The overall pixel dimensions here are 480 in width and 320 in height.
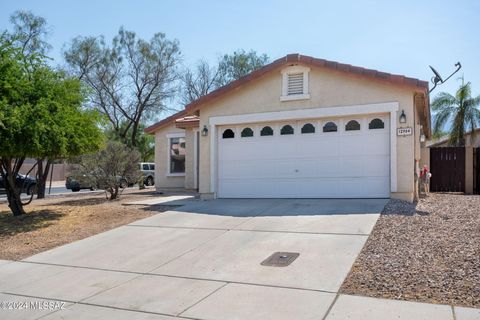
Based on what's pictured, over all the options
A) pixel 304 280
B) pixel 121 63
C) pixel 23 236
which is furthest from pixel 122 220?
pixel 121 63

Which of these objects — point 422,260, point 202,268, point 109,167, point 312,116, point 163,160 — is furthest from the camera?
point 163,160

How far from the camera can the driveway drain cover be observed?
7.04 meters

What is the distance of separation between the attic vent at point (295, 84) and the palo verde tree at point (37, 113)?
567cm

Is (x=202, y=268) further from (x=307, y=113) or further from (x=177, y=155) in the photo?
(x=177, y=155)

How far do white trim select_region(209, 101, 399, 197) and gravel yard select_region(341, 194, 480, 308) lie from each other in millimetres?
2392

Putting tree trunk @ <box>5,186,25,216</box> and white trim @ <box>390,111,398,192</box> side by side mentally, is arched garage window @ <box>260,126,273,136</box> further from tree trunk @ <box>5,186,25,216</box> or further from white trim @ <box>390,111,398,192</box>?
tree trunk @ <box>5,186,25,216</box>

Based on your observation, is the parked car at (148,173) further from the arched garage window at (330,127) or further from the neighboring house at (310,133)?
the arched garage window at (330,127)

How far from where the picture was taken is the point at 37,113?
10852mm

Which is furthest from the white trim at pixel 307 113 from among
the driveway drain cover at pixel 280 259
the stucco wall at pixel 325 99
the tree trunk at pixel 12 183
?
the driveway drain cover at pixel 280 259

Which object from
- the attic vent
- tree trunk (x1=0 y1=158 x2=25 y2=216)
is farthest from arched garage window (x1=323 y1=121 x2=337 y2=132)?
tree trunk (x1=0 y1=158 x2=25 y2=216)

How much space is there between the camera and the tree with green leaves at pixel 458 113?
28.6 m

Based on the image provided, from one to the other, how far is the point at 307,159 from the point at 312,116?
126 cm

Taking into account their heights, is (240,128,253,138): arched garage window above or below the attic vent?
below

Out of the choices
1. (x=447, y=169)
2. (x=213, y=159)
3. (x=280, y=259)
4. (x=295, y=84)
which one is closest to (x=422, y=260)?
(x=280, y=259)
